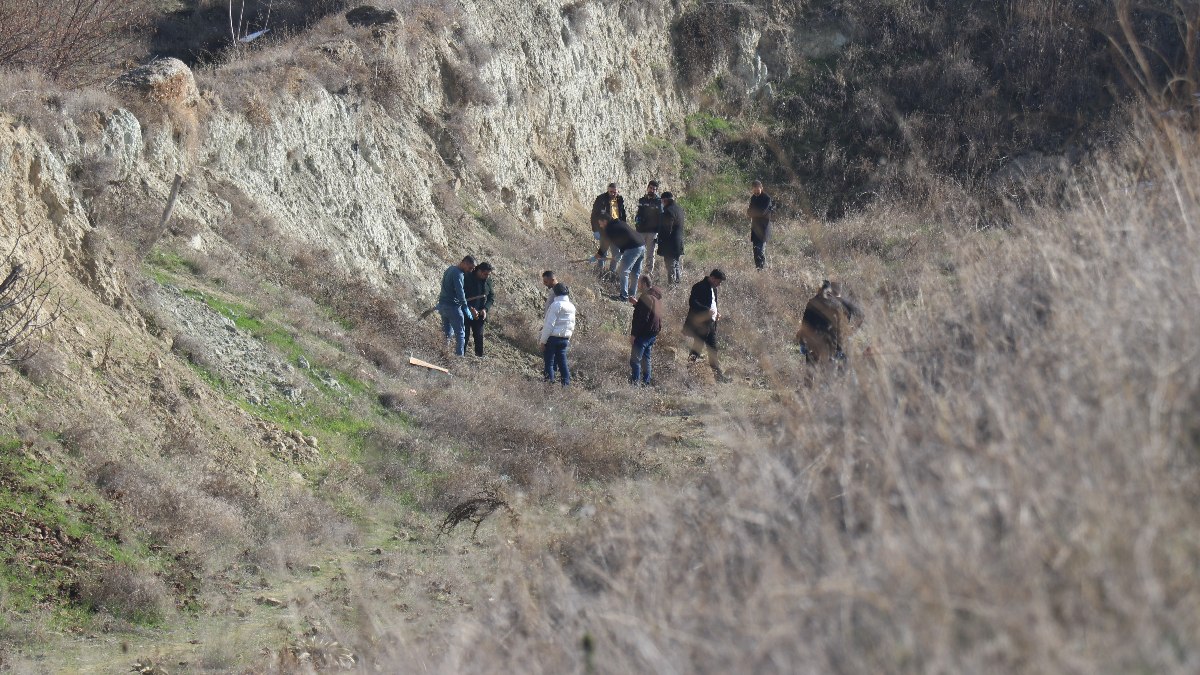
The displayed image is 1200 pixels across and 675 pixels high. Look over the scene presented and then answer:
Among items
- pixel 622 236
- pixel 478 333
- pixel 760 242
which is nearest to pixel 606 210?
pixel 622 236

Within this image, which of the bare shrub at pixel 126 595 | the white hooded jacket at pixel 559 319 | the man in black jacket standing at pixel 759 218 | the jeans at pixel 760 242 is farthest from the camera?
the jeans at pixel 760 242

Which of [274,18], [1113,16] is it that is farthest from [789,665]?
[1113,16]

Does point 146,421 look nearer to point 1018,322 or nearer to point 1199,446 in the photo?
point 1018,322

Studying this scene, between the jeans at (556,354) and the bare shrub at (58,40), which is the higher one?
the bare shrub at (58,40)

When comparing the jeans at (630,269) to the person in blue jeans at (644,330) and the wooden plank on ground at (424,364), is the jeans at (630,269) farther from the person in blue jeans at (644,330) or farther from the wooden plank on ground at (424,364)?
the wooden plank on ground at (424,364)

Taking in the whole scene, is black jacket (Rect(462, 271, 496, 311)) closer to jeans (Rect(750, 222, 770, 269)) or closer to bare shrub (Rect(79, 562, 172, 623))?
jeans (Rect(750, 222, 770, 269))

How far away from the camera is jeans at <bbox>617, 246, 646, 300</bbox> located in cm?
1855

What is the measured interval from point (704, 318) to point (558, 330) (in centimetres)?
197

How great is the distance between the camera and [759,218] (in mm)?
20094

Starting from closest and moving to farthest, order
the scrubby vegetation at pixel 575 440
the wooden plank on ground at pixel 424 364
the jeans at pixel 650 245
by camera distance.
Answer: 1. the scrubby vegetation at pixel 575 440
2. the wooden plank on ground at pixel 424 364
3. the jeans at pixel 650 245

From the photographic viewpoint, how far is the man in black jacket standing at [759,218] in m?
20.0

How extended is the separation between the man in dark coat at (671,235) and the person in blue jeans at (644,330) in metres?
4.15

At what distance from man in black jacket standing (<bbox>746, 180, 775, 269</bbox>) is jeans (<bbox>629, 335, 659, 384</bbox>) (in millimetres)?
5625

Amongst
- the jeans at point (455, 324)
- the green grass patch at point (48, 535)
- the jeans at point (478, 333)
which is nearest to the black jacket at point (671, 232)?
the jeans at point (478, 333)
